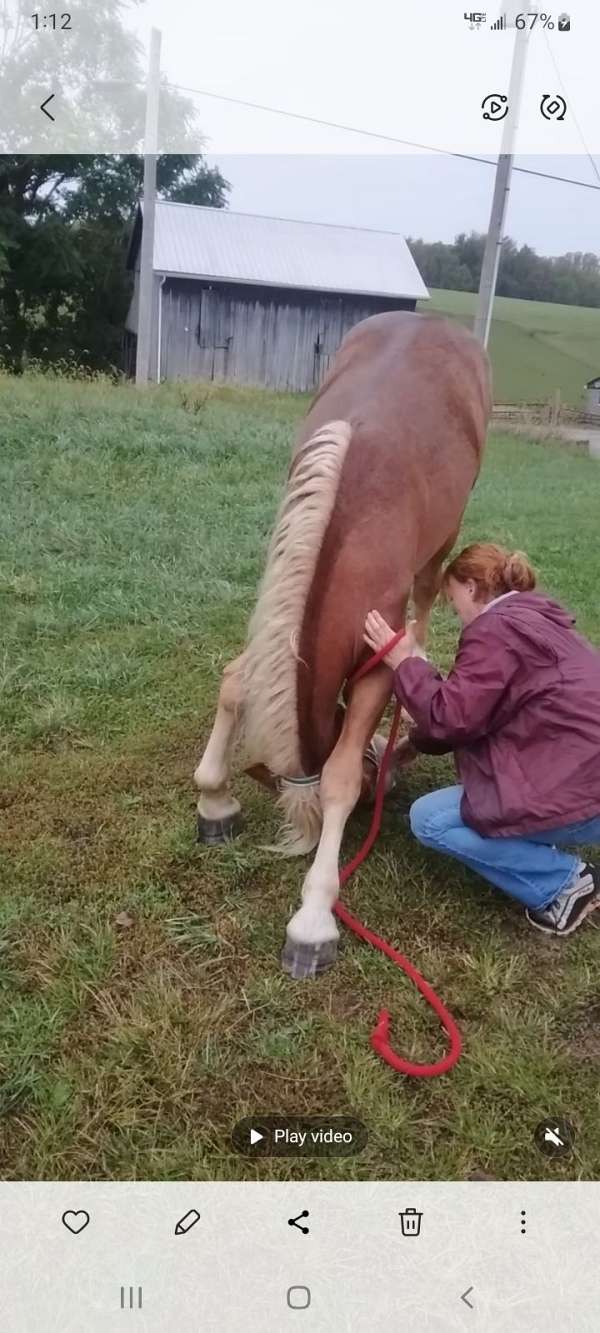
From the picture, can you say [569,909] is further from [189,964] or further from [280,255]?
[280,255]

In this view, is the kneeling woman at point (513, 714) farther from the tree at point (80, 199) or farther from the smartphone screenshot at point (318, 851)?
the tree at point (80, 199)

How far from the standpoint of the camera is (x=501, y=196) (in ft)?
Result: 6.64

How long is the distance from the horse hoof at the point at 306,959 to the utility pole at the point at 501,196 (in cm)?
156

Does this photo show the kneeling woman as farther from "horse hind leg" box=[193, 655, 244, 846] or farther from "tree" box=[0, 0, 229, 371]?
"tree" box=[0, 0, 229, 371]

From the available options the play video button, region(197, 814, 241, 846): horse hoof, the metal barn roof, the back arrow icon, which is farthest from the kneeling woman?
the metal barn roof

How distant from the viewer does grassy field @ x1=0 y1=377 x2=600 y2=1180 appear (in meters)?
1.33

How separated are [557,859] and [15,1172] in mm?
1129

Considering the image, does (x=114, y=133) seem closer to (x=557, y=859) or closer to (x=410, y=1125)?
(x=557, y=859)

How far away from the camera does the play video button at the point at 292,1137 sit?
4.10ft

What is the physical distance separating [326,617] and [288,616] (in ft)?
0.23

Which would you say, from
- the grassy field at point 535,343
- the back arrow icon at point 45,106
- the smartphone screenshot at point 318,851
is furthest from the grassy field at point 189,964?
the back arrow icon at point 45,106

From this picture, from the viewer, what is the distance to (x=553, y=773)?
5.54 ft
